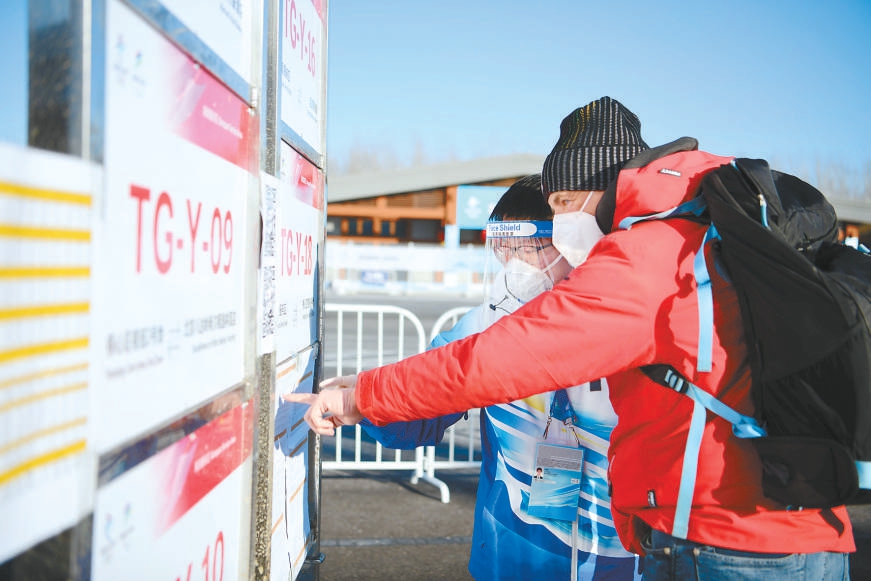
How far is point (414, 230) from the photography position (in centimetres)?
3059

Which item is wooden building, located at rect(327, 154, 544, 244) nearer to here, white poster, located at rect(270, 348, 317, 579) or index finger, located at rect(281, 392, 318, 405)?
white poster, located at rect(270, 348, 317, 579)

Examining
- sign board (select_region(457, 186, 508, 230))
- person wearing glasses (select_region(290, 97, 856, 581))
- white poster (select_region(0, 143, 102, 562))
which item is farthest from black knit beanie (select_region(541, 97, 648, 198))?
sign board (select_region(457, 186, 508, 230))

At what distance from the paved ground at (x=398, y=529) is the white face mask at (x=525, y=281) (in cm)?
197

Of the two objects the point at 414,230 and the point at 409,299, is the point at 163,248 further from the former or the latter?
the point at 414,230

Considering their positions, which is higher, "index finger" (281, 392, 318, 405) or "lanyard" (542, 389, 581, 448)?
"index finger" (281, 392, 318, 405)

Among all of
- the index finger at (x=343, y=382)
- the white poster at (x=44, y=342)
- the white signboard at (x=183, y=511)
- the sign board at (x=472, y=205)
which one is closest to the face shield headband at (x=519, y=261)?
the index finger at (x=343, y=382)

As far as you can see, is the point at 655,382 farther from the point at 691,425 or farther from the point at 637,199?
the point at 637,199

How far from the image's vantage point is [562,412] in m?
2.32

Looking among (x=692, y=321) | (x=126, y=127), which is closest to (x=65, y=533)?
(x=126, y=127)

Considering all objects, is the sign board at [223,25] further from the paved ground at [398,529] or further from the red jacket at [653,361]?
the paved ground at [398,529]

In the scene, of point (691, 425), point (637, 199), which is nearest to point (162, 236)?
point (637, 199)

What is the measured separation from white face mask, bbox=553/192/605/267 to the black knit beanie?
71mm

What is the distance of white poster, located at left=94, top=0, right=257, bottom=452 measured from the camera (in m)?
0.89

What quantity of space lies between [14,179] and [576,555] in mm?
2043
